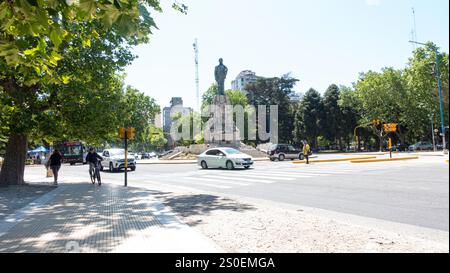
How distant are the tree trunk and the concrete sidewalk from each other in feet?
20.6

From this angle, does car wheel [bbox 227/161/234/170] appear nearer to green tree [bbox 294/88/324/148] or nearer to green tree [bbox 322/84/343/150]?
green tree [bbox 294/88/324/148]

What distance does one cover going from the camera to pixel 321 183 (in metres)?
13.2

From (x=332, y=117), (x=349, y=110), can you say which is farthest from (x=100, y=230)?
(x=349, y=110)

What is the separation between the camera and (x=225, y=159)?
2281 centimetres

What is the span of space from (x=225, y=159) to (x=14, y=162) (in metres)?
11.8

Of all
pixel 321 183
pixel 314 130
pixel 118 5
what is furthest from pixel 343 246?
pixel 314 130

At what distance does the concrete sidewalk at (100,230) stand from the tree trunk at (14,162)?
6282 millimetres

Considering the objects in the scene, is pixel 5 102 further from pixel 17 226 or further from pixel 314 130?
pixel 314 130

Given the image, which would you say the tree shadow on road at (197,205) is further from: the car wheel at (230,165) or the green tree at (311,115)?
the green tree at (311,115)

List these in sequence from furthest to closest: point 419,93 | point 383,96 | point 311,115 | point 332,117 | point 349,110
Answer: point 349,110 → point 311,115 → point 332,117 → point 383,96 → point 419,93

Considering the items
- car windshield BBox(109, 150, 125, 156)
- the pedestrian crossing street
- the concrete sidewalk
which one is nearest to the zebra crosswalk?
the pedestrian crossing street

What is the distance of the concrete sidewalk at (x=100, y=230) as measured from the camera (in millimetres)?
4864

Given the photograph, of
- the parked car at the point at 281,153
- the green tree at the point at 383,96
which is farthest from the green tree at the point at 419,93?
the parked car at the point at 281,153

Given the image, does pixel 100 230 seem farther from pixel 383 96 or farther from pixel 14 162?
pixel 383 96
